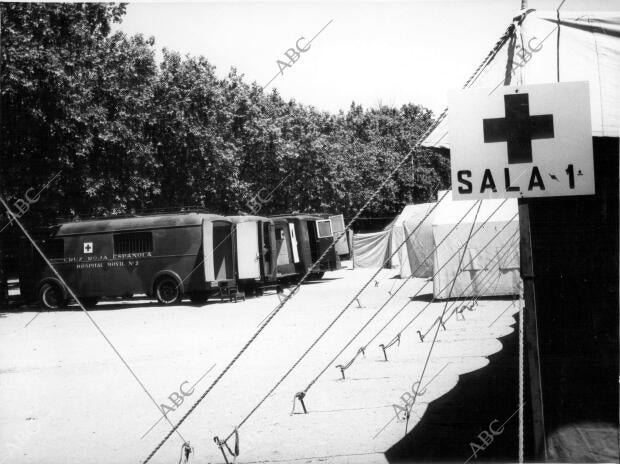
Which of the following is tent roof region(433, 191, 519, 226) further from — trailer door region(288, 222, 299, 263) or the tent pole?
the tent pole

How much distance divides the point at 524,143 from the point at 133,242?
16075mm

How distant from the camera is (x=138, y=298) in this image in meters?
21.3

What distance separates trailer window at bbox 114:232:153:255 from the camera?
59.0ft

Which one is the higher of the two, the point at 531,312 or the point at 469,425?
the point at 531,312

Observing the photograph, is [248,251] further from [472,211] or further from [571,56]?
[571,56]

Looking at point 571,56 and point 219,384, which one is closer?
point 571,56

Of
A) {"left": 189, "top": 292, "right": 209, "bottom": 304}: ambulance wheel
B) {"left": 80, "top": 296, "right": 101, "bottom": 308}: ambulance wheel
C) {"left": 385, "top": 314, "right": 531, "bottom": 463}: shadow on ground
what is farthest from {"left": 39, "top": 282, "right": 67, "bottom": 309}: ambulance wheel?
{"left": 385, "top": 314, "right": 531, "bottom": 463}: shadow on ground

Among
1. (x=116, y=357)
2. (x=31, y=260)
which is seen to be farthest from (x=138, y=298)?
(x=116, y=357)

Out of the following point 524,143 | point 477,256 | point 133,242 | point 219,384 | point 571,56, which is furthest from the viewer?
point 133,242

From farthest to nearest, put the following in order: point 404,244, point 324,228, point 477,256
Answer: point 324,228, point 404,244, point 477,256

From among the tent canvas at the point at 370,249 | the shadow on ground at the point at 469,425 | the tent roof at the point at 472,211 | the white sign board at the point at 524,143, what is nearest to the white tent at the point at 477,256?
the tent roof at the point at 472,211

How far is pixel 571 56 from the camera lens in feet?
12.4

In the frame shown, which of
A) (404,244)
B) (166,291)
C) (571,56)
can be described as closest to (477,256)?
(404,244)

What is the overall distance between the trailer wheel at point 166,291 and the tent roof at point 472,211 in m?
7.86
